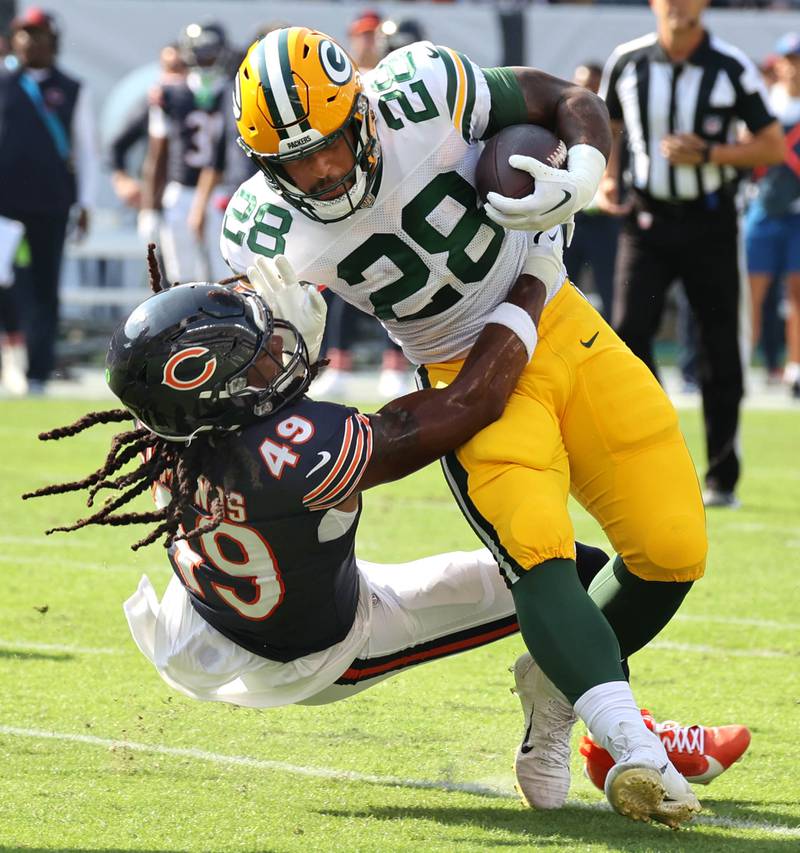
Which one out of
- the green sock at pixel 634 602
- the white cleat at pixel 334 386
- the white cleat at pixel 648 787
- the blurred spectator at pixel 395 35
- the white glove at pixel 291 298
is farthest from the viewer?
the white cleat at pixel 334 386

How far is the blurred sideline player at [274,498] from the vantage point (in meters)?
2.90

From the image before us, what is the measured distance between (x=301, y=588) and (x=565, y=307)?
853mm

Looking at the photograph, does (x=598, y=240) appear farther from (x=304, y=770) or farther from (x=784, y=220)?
(x=304, y=770)

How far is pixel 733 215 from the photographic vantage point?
661 centimetres

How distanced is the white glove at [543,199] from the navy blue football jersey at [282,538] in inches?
20.5

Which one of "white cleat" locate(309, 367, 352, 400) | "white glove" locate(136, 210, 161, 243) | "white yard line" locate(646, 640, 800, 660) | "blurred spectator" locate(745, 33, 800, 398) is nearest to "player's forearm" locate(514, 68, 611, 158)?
"white yard line" locate(646, 640, 800, 660)

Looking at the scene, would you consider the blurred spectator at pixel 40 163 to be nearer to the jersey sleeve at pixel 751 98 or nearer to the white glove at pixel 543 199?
the jersey sleeve at pixel 751 98

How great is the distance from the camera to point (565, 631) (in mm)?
2918

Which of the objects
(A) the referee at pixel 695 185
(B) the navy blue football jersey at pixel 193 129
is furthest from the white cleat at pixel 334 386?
(A) the referee at pixel 695 185

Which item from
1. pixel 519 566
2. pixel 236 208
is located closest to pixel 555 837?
pixel 519 566

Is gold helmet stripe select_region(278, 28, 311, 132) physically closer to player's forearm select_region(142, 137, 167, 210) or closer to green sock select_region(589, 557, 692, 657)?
green sock select_region(589, 557, 692, 657)

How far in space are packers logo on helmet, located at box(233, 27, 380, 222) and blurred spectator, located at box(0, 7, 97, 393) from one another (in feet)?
22.5

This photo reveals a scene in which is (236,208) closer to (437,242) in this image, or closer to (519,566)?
(437,242)

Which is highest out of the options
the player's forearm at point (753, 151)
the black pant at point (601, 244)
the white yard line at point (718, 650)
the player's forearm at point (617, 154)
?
the player's forearm at point (753, 151)
